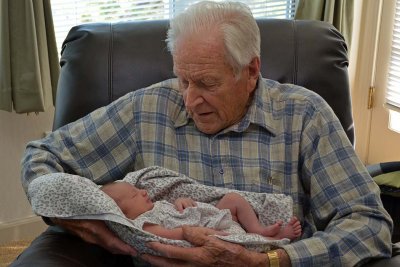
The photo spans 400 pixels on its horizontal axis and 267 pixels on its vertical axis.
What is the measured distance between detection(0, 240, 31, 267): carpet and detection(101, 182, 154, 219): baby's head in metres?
1.25

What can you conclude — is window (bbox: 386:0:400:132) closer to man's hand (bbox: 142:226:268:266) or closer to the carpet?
man's hand (bbox: 142:226:268:266)

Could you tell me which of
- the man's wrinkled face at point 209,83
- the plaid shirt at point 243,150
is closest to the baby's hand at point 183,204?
the plaid shirt at point 243,150

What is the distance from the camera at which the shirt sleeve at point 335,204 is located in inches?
53.1

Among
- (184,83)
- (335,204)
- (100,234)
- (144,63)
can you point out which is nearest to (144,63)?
(144,63)

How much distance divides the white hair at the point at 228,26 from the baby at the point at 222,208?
0.35 m

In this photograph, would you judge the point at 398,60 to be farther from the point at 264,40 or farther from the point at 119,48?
the point at 119,48

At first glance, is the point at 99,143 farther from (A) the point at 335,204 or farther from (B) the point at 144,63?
(A) the point at 335,204

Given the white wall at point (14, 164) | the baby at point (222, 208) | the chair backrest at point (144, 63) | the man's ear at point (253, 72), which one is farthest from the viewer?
the white wall at point (14, 164)

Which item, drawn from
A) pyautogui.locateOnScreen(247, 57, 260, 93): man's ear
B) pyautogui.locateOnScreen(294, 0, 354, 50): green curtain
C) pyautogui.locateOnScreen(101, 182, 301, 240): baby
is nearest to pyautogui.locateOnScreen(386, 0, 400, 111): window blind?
pyautogui.locateOnScreen(294, 0, 354, 50): green curtain

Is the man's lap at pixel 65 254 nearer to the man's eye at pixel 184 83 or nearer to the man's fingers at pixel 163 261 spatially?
the man's fingers at pixel 163 261

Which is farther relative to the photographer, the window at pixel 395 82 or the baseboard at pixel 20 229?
the window at pixel 395 82

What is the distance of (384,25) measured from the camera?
2885mm

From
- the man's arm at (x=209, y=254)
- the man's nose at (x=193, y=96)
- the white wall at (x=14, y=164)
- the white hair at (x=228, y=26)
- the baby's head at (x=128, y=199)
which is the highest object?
the white hair at (x=228, y=26)

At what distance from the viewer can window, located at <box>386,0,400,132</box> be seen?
9.27 feet
